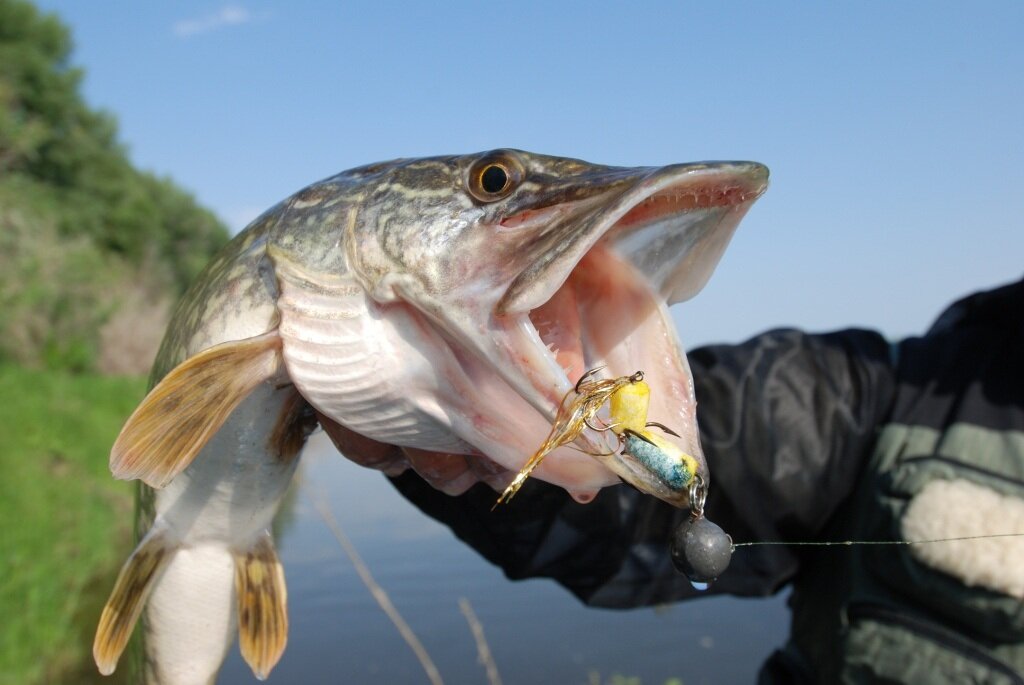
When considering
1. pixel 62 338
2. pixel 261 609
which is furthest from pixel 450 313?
pixel 62 338

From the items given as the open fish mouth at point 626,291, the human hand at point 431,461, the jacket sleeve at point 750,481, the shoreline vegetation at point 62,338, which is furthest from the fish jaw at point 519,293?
the shoreline vegetation at point 62,338

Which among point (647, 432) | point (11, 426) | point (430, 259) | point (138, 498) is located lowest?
point (11, 426)

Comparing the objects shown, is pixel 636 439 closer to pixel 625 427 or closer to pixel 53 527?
pixel 625 427

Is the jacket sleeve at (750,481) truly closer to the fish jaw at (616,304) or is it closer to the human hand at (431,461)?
the human hand at (431,461)

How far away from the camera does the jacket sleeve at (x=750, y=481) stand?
2.45m

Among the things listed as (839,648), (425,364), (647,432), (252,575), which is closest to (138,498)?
(252,575)

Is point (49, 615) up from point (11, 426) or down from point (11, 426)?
down

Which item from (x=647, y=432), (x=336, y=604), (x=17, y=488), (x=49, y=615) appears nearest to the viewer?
(x=647, y=432)

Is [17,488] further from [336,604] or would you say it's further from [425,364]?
[425,364]

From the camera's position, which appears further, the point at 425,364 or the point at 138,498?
the point at 138,498

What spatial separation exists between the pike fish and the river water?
460cm

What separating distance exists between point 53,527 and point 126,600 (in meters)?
5.43

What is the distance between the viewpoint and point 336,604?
7031 millimetres

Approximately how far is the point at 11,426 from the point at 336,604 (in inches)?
141
